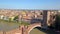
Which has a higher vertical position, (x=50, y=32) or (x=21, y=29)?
(x=21, y=29)

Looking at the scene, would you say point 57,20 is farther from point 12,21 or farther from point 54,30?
point 12,21

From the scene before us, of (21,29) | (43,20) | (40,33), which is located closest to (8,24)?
(43,20)

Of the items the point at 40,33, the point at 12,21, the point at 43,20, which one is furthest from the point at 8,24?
the point at 40,33

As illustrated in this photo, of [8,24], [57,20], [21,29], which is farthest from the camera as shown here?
[8,24]

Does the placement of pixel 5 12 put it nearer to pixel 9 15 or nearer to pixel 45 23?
pixel 9 15

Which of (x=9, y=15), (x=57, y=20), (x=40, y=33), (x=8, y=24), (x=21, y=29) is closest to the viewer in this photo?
(x=21, y=29)

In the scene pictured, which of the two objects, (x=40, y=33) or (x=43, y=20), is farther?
(x=43, y=20)

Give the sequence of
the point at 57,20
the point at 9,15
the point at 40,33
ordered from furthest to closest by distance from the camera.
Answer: the point at 9,15 < the point at 57,20 < the point at 40,33

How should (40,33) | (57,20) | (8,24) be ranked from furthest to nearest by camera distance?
1. (8,24)
2. (57,20)
3. (40,33)

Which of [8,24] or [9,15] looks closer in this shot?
[8,24]
